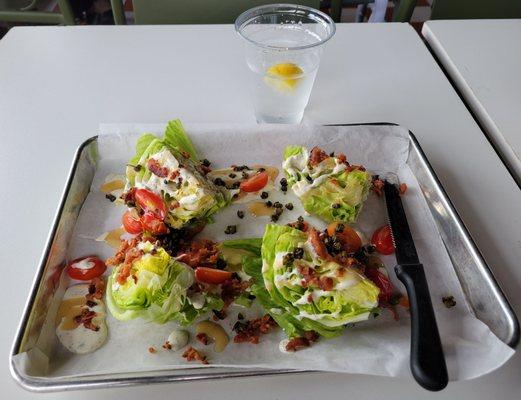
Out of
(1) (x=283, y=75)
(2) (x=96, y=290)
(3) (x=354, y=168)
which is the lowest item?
(2) (x=96, y=290)

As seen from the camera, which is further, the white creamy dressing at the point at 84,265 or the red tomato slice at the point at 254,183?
the red tomato slice at the point at 254,183

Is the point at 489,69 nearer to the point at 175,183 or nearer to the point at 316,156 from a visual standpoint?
the point at 316,156

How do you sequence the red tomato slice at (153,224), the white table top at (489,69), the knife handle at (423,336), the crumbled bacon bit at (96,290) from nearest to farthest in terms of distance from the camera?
1. the knife handle at (423,336)
2. the crumbled bacon bit at (96,290)
3. the red tomato slice at (153,224)
4. the white table top at (489,69)

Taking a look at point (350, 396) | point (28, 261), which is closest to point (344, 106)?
point (350, 396)

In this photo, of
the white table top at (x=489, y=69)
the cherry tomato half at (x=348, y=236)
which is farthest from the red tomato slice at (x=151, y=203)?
the white table top at (x=489, y=69)

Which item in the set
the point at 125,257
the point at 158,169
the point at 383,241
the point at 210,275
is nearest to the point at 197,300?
the point at 210,275

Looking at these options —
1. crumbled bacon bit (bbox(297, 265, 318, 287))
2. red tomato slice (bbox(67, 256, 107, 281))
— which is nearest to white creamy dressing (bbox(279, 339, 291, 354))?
crumbled bacon bit (bbox(297, 265, 318, 287))

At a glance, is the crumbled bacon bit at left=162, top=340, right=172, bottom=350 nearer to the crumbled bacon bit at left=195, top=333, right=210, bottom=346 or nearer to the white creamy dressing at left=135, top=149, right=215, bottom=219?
the crumbled bacon bit at left=195, top=333, right=210, bottom=346

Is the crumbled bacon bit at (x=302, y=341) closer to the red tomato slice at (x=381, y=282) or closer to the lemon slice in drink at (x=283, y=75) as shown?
the red tomato slice at (x=381, y=282)
